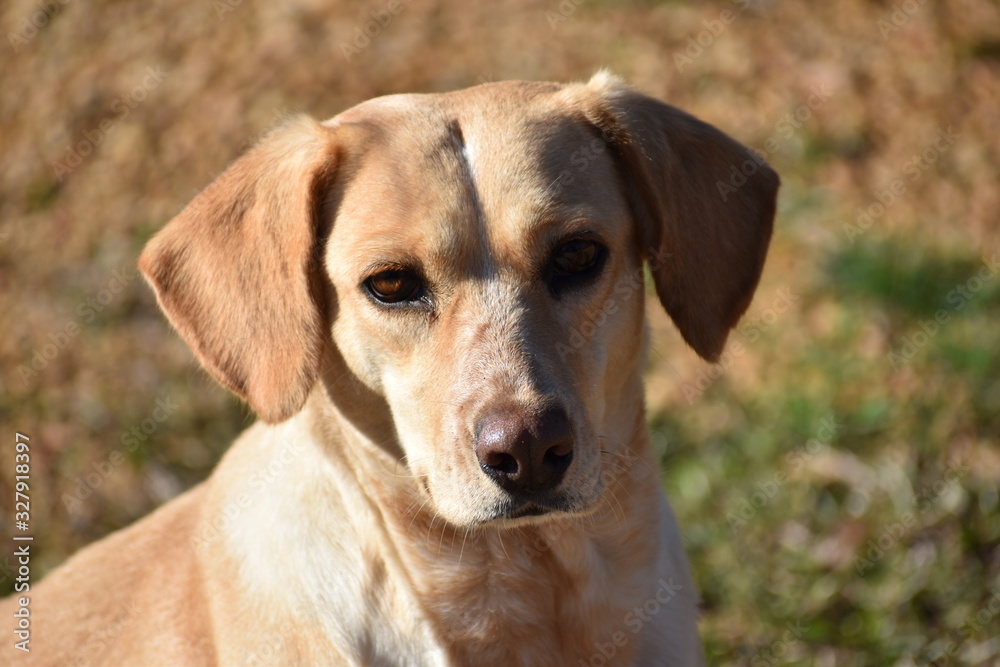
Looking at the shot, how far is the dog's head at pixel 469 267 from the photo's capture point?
9.10 feet

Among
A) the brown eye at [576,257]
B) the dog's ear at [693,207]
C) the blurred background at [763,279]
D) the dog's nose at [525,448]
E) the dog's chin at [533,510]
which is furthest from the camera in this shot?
the blurred background at [763,279]

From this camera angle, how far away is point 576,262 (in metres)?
2.97

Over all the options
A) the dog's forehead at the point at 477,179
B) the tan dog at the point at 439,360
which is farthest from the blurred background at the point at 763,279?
the dog's forehead at the point at 477,179

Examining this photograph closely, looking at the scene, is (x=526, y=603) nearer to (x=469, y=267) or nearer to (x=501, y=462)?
(x=501, y=462)

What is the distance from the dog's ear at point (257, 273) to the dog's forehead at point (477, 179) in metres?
0.15

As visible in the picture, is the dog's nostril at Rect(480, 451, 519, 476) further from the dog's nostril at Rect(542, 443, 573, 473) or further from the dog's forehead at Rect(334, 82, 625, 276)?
the dog's forehead at Rect(334, 82, 625, 276)

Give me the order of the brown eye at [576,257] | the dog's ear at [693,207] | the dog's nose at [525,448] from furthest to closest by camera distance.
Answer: the dog's ear at [693,207] → the brown eye at [576,257] → the dog's nose at [525,448]

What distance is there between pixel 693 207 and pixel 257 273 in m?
1.25

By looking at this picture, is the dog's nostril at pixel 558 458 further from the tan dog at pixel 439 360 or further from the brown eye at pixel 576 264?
the brown eye at pixel 576 264

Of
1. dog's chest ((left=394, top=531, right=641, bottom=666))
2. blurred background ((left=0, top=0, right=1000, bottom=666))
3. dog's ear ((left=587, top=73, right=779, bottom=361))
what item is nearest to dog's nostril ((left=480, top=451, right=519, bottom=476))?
dog's chest ((left=394, top=531, right=641, bottom=666))

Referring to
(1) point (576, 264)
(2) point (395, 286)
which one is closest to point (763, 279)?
(1) point (576, 264)

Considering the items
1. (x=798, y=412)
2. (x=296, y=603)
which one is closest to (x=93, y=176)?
(x=798, y=412)

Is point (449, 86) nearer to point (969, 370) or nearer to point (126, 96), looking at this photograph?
point (126, 96)

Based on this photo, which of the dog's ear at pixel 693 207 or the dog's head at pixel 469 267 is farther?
the dog's ear at pixel 693 207
